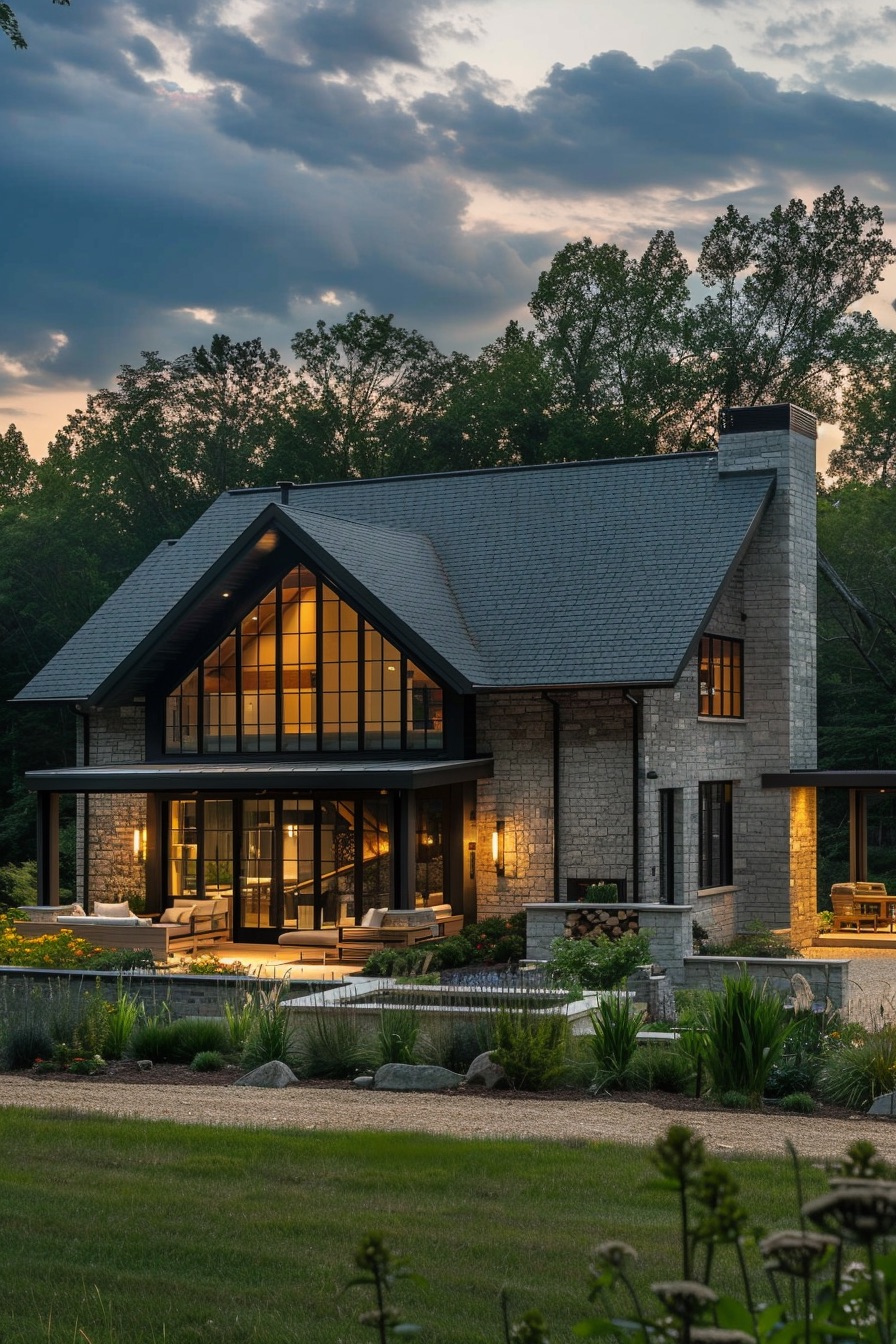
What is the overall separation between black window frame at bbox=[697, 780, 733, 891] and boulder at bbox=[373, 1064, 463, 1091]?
12.1 metres

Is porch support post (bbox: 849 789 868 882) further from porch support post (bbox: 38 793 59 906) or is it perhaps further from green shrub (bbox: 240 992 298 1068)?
green shrub (bbox: 240 992 298 1068)

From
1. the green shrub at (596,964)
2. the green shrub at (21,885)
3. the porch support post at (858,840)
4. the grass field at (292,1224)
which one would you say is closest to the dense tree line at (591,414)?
the green shrub at (21,885)

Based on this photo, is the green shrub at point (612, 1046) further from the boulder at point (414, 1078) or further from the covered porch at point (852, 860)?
the covered porch at point (852, 860)

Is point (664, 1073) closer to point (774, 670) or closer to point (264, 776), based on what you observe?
point (264, 776)

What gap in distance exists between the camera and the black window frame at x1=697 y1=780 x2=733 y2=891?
24.5m

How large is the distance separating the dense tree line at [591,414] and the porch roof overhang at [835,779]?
543 inches

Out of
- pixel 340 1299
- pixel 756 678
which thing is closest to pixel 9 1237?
pixel 340 1299

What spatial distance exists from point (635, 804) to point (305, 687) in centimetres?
539

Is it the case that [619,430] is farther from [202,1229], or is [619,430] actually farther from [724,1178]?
[724,1178]

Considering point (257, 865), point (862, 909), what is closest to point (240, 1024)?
point (257, 865)

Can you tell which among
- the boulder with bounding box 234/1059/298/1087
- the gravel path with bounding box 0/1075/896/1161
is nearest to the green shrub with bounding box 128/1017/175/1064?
the gravel path with bounding box 0/1075/896/1161

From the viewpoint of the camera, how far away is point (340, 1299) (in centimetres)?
636

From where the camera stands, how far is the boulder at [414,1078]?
12305mm

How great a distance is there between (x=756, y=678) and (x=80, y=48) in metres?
16.2
